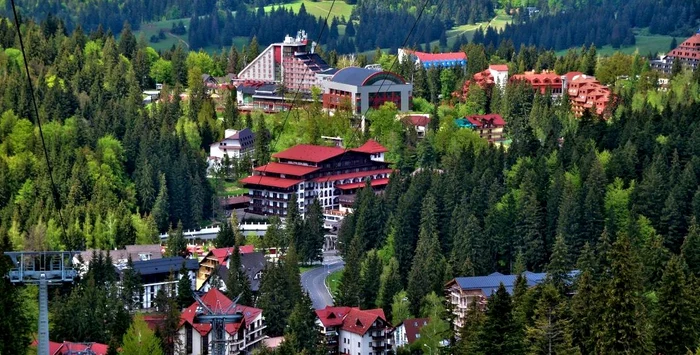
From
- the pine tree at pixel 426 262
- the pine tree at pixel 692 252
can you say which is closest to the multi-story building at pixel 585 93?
the pine tree at pixel 426 262

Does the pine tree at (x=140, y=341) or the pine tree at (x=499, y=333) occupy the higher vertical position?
the pine tree at (x=499, y=333)

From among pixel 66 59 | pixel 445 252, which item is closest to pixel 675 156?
pixel 445 252

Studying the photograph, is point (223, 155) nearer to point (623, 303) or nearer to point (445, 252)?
point (445, 252)

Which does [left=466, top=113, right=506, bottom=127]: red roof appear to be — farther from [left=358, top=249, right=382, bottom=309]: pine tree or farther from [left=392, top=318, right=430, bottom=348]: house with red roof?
[left=392, top=318, right=430, bottom=348]: house with red roof

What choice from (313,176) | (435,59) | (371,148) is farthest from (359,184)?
(435,59)

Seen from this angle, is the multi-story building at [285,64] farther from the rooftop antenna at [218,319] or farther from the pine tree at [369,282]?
the rooftop antenna at [218,319]

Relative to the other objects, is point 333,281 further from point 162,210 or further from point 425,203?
point 162,210
